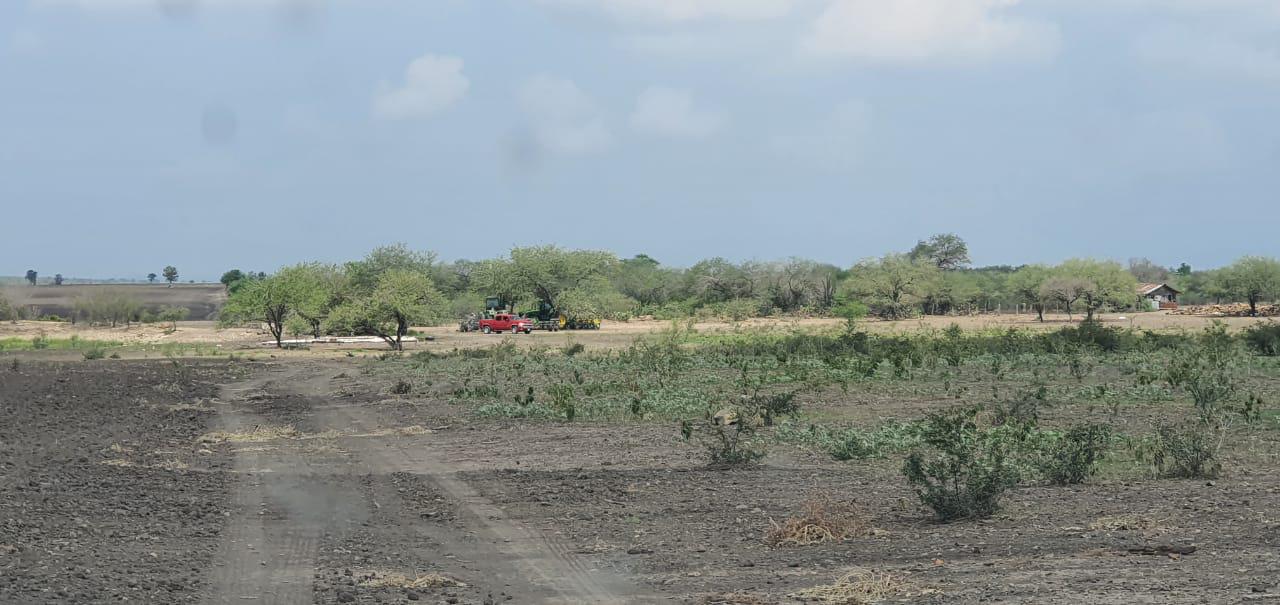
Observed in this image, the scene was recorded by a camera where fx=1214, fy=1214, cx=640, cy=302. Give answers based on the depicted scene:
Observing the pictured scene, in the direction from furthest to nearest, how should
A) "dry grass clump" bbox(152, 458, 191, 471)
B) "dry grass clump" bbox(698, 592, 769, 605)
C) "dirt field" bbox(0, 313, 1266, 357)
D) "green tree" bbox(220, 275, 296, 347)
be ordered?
1. "dirt field" bbox(0, 313, 1266, 357)
2. "green tree" bbox(220, 275, 296, 347)
3. "dry grass clump" bbox(152, 458, 191, 471)
4. "dry grass clump" bbox(698, 592, 769, 605)

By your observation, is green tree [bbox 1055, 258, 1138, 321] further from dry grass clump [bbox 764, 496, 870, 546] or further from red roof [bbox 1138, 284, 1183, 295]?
dry grass clump [bbox 764, 496, 870, 546]

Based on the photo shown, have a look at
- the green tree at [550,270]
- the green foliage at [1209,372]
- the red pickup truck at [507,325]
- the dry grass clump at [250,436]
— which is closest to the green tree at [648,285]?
the green tree at [550,270]

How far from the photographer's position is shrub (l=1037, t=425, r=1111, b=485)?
46.5ft

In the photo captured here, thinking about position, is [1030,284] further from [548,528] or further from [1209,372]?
[548,528]

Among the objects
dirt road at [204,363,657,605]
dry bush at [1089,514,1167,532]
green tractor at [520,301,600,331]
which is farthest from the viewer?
green tractor at [520,301,600,331]

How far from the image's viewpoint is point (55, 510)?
13.0 metres

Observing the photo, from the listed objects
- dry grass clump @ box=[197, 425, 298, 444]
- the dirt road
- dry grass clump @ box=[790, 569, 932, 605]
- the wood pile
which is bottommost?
the dirt road

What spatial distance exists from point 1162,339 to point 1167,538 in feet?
121

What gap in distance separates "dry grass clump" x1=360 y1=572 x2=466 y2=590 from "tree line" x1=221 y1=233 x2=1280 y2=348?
56.4m

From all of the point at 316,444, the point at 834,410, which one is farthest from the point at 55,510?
the point at 834,410

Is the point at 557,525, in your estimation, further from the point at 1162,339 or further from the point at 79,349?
the point at 79,349

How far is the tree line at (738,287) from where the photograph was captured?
7950cm

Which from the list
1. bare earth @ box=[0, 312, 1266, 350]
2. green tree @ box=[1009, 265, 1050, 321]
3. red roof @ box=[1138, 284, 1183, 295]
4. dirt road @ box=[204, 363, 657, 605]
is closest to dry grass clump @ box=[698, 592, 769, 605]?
dirt road @ box=[204, 363, 657, 605]

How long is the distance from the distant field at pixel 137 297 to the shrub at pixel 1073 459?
103 m
